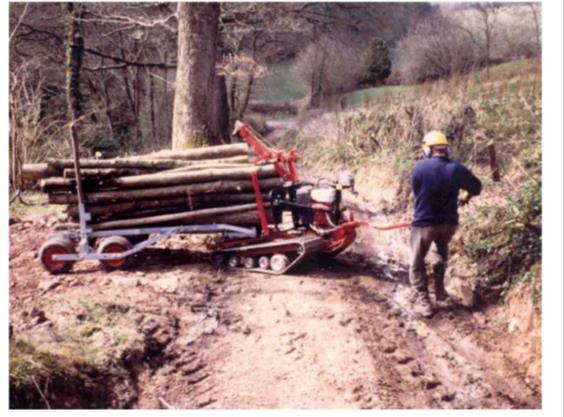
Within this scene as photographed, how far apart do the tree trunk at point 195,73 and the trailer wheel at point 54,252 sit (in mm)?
2759

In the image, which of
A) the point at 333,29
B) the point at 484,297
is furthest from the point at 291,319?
the point at 333,29

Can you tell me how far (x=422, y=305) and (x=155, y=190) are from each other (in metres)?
3.24

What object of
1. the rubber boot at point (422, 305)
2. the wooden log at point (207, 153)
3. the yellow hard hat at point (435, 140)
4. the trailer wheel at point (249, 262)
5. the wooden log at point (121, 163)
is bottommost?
the rubber boot at point (422, 305)

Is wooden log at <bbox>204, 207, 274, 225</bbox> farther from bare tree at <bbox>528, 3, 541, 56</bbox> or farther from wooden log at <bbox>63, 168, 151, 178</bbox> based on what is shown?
bare tree at <bbox>528, 3, 541, 56</bbox>

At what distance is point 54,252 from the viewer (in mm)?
6250

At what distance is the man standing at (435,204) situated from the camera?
530 centimetres

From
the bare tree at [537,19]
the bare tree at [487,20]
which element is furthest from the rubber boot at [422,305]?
the bare tree at [487,20]

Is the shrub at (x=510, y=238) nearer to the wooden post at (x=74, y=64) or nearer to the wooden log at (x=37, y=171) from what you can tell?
the wooden log at (x=37, y=171)

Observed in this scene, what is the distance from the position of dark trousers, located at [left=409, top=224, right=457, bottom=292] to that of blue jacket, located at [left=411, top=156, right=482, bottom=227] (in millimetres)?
73

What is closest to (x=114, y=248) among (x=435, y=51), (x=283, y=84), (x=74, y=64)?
(x=435, y=51)

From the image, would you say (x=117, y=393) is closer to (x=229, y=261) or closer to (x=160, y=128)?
(x=229, y=261)

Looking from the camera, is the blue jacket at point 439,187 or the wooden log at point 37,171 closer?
the blue jacket at point 439,187

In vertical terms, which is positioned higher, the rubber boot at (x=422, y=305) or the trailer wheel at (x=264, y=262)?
the trailer wheel at (x=264, y=262)

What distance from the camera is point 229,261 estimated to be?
6613 mm
